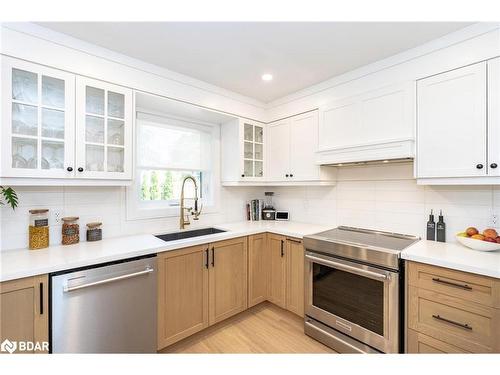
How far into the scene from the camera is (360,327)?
1815 mm

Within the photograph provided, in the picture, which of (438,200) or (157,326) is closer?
(157,326)

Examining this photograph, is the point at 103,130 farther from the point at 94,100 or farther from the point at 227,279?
the point at 227,279

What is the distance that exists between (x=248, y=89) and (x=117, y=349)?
2.55m

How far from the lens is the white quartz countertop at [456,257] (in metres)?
1.35

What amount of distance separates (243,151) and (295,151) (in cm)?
61

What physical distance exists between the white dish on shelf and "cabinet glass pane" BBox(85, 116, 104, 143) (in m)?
2.78

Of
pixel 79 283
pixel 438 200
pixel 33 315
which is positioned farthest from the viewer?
pixel 438 200

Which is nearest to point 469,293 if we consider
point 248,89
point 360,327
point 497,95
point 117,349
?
point 360,327

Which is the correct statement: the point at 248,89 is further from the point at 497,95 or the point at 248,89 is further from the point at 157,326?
the point at 157,326

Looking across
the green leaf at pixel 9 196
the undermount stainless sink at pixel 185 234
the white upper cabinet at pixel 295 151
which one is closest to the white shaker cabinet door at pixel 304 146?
the white upper cabinet at pixel 295 151

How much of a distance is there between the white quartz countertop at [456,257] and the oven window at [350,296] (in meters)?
0.33

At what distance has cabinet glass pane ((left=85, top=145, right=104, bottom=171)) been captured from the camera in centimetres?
177

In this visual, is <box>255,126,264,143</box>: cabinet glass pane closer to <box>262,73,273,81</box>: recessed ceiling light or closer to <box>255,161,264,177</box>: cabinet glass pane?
<box>255,161,264,177</box>: cabinet glass pane

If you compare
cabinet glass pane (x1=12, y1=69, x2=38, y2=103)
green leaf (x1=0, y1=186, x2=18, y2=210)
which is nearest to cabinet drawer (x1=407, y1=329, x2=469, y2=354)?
green leaf (x1=0, y1=186, x2=18, y2=210)
